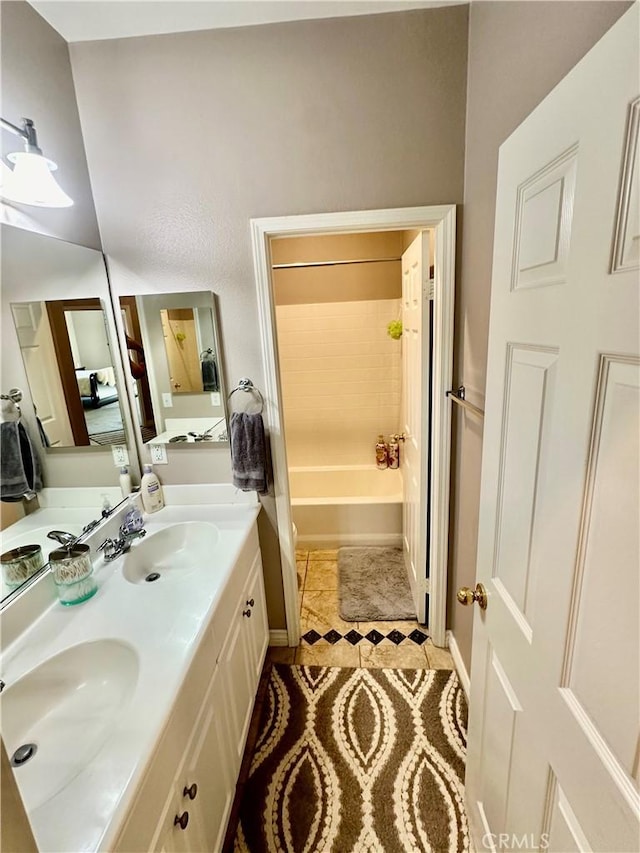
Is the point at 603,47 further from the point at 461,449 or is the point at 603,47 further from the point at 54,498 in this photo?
the point at 54,498

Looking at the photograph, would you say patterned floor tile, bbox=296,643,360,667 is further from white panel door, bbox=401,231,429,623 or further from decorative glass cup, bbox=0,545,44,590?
decorative glass cup, bbox=0,545,44,590

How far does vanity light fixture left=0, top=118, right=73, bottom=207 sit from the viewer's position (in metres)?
1.14

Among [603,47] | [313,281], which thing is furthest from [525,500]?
[313,281]

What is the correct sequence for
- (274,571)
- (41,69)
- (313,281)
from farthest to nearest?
(313,281) → (274,571) → (41,69)

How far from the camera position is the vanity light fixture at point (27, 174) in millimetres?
1143

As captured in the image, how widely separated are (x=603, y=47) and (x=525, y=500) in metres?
0.74

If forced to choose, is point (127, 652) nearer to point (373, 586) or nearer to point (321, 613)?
point (321, 613)

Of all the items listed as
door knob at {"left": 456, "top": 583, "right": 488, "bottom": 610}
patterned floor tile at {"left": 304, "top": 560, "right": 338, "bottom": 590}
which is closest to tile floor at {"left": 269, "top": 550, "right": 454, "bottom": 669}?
patterned floor tile at {"left": 304, "top": 560, "right": 338, "bottom": 590}

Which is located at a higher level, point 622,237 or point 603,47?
point 603,47

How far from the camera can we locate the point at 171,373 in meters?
1.78

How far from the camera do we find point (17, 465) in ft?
3.83

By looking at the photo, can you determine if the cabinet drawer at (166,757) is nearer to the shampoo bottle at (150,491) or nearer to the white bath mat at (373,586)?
the shampoo bottle at (150,491)

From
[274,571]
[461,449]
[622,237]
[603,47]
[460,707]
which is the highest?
[603,47]

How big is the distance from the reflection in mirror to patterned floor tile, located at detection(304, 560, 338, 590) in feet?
5.19
